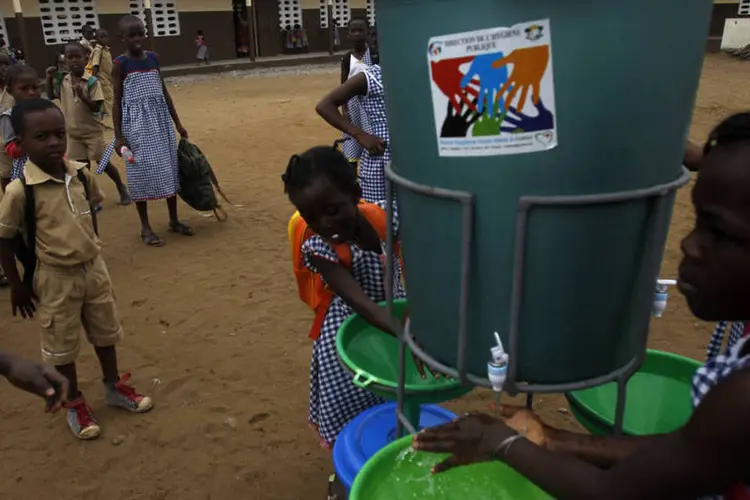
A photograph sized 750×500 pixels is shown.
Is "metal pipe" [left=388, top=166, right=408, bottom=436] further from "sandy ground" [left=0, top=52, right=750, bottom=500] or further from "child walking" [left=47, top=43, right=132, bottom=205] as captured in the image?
"child walking" [left=47, top=43, right=132, bottom=205]

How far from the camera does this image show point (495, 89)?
1.01 metres

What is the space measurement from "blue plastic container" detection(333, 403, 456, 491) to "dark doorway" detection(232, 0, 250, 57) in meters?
18.5

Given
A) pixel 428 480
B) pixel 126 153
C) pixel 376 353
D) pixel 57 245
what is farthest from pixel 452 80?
pixel 126 153

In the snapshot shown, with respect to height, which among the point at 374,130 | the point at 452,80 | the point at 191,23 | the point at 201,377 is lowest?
the point at 201,377

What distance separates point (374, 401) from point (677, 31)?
1508 mm

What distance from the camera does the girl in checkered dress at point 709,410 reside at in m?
0.86

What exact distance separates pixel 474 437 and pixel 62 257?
205cm

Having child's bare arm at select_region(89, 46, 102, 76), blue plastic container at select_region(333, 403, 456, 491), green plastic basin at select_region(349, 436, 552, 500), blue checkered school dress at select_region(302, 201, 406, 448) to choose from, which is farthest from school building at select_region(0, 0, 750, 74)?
green plastic basin at select_region(349, 436, 552, 500)

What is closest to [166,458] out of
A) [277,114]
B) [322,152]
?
[322,152]

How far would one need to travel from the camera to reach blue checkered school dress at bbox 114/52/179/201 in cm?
464

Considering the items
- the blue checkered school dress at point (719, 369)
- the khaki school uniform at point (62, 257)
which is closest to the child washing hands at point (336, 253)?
the blue checkered school dress at point (719, 369)

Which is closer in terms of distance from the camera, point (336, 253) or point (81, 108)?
point (336, 253)

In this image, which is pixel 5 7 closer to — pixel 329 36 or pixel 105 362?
pixel 329 36

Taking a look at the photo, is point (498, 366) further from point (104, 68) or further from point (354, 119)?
point (104, 68)
